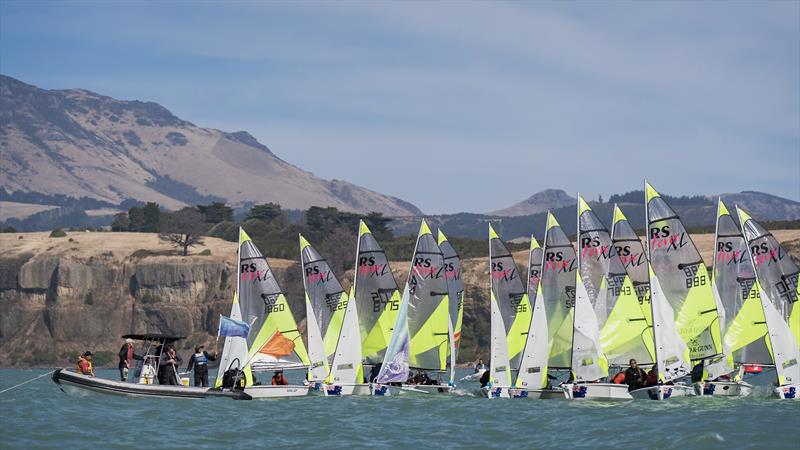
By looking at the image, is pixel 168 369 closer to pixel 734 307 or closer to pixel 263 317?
pixel 263 317

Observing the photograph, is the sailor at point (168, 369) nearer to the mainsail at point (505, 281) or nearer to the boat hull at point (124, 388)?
the boat hull at point (124, 388)

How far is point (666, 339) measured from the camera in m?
45.7

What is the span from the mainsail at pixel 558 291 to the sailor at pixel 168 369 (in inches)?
555

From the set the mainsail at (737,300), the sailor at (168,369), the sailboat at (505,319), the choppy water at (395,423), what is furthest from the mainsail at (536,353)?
the sailor at (168,369)

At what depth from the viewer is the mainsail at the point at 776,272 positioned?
150ft

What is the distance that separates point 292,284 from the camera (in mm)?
134250

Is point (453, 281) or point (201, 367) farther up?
point (453, 281)

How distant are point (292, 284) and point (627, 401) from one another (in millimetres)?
92149

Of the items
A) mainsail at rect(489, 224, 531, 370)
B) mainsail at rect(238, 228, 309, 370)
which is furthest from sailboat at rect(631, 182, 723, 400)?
mainsail at rect(238, 228, 309, 370)

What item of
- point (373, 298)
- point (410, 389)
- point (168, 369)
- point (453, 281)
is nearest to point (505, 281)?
Answer: point (453, 281)

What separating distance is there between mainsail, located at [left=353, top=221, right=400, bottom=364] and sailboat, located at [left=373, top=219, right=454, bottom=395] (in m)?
2.29

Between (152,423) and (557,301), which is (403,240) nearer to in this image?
(557,301)

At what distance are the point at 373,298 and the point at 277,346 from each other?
5.63m

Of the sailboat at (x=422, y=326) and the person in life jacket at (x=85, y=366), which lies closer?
the person in life jacket at (x=85, y=366)
